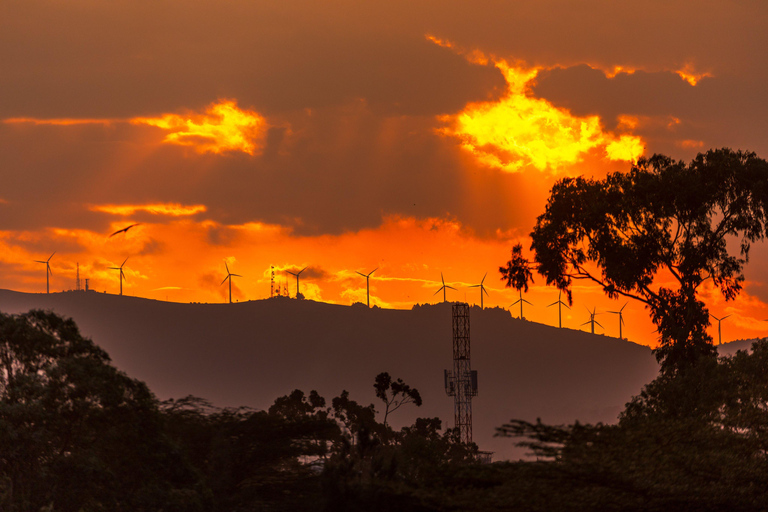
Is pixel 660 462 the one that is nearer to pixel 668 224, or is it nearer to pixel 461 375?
pixel 668 224

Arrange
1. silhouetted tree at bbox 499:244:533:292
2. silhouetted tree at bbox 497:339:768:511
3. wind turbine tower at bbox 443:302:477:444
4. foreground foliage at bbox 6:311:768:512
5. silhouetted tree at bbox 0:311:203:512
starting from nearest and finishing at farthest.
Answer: silhouetted tree at bbox 497:339:768:511
foreground foliage at bbox 6:311:768:512
silhouetted tree at bbox 0:311:203:512
silhouetted tree at bbox 499:244:533:292
wind turbine tower at bbox 443:302:477:444

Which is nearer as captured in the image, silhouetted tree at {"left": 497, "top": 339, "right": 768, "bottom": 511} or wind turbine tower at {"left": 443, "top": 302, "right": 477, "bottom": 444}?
silhouetted tree at {"left": 497, "top": 339, "right": 768, "bottom": 511}

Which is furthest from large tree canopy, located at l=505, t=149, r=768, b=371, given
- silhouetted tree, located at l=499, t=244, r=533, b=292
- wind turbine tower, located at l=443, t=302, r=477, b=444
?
wind turbine tower, located at l=443, t=302, r=477, b=444

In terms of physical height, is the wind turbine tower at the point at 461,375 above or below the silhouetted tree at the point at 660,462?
above

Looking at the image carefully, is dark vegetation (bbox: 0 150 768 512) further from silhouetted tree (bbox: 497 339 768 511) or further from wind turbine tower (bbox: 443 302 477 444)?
wind turbine tower (bbox: 443 302 477 444)

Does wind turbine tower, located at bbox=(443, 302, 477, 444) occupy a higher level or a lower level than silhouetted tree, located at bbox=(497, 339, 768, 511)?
higher

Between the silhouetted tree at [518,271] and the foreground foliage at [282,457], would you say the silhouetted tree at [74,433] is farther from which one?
the silhouetted tree at [518,271]

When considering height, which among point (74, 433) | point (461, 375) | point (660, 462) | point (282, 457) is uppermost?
point (461, 375)

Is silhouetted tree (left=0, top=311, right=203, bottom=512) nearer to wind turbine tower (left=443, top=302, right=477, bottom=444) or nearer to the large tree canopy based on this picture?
the large tree canopy

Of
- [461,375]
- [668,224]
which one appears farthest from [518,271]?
[461,375]

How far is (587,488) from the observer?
2973 cm

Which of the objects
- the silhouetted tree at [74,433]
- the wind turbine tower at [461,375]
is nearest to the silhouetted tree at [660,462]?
the silhouetted tree at [74,433]

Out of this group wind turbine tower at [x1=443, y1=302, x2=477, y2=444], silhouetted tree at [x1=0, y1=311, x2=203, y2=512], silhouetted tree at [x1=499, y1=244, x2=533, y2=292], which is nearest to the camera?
silhouetted tree at [x1=0, y1=311, x2=203, y2=512]

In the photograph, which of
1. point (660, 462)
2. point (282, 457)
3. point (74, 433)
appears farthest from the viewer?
point (282, 457)
